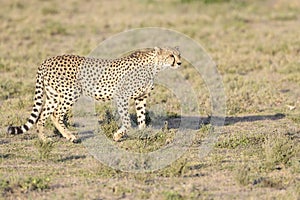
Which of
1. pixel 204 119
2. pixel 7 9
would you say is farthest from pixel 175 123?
pixel 7 9

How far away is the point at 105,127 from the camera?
9.23m

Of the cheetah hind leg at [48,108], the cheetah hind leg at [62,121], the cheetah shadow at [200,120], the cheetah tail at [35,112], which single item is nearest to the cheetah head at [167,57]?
the cheetah shadow at [200,120]

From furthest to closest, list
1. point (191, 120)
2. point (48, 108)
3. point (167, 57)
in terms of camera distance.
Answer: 1. point (191, 120)
2. point (167, 57)
3. point (48, 108)

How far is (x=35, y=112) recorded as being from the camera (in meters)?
8.93

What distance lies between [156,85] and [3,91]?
2834mm

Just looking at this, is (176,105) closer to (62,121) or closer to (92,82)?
(92,82)

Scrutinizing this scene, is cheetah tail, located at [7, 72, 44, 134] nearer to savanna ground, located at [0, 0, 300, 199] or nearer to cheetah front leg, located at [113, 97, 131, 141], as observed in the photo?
savanna ground, located at [0, 0, 300, 199]

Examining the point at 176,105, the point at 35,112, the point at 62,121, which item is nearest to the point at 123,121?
the point at 62,121

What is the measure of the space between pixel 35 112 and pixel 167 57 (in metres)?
1.84

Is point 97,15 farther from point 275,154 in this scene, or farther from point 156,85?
point 275,154

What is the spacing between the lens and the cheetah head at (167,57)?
909 cm

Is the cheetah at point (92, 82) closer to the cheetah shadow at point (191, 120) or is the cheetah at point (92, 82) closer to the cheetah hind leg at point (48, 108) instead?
the cheetah hind leg at point (48, 108)

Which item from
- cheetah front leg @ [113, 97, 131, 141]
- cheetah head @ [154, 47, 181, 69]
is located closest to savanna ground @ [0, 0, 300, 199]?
cheetah front leg @ [113, 97, 131, 141]

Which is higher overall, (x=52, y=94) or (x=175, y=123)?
(x=52, y=94)
